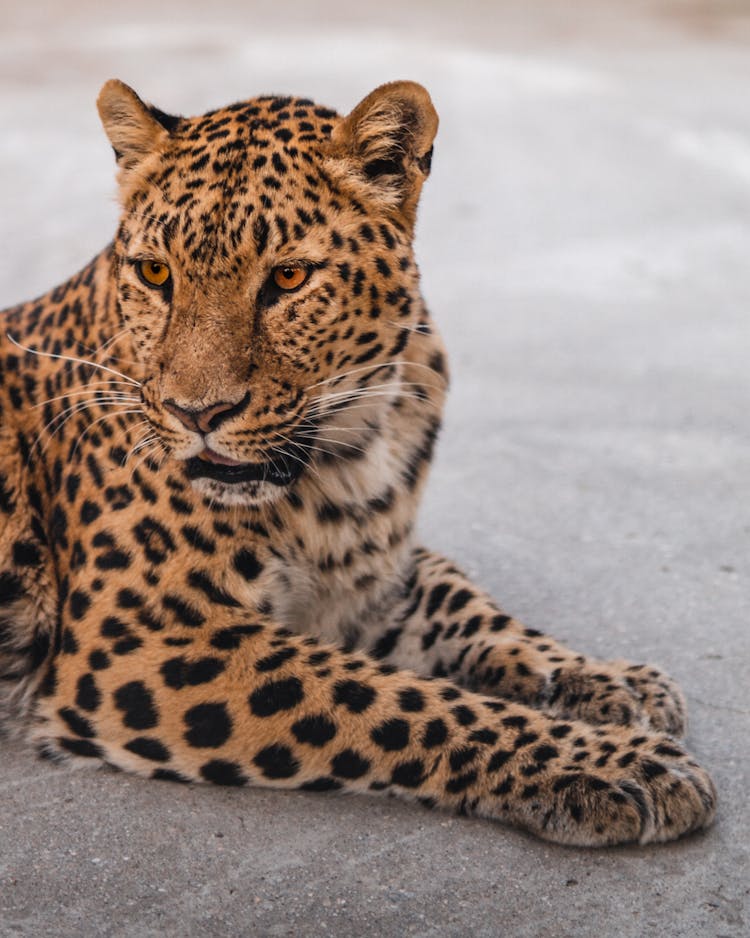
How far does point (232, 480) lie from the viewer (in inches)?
163

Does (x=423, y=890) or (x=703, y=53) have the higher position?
(x=703, y=53)

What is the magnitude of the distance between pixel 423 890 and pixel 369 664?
76cm

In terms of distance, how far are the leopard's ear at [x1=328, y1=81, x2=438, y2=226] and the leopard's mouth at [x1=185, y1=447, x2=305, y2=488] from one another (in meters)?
0.82

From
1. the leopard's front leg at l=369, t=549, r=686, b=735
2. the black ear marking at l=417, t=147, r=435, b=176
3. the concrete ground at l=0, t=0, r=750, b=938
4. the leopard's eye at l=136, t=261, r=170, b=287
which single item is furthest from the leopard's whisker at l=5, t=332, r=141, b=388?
the leopard's front leg at l=369, t=549, r=686, b=735

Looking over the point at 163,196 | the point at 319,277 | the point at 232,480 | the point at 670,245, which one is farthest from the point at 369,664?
the point at 670,245

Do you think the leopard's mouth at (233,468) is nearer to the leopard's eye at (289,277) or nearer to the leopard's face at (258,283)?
the leopard's face at (258,283)

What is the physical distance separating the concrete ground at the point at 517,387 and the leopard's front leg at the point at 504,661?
0.23 meters

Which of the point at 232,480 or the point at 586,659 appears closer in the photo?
the point at 232,480

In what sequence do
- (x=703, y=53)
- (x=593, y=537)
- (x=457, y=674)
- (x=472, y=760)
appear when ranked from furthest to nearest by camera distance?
(x=703, y=53), (x=593, y=537), (x=457, y=674), (x=472, y=760)

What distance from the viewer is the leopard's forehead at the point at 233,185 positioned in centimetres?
399

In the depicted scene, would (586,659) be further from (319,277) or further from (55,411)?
(55,411)

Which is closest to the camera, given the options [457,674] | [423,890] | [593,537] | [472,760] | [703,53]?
[423,890]

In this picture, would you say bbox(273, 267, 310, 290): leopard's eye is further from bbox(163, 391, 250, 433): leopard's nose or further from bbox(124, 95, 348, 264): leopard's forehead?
bbox(163, 391, 250, 433): leopard's nose

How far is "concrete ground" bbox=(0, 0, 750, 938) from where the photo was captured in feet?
12.3
